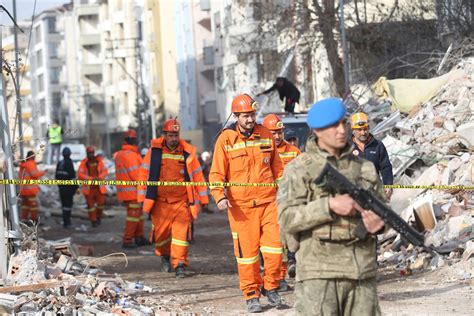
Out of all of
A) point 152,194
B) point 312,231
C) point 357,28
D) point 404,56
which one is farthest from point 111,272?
point 357,28

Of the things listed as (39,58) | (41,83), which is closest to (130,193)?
(41,83)

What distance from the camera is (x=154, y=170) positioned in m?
14.5

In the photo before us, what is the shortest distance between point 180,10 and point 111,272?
5075 cm

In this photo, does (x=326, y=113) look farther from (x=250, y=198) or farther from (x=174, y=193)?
(x=174, y=193)

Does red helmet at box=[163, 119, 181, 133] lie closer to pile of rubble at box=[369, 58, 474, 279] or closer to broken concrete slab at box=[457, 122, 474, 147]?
pile of rubble at box=[369, 58, 474, 279]

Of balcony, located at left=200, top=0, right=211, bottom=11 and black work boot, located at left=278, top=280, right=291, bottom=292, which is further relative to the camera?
balcony, located at left=200, top=0, right=211, bottom=11

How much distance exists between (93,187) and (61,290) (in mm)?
14899

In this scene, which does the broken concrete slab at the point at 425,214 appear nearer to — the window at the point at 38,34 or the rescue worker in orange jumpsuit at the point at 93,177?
the rescue worker in orange jumpsuit at the point at 93,177

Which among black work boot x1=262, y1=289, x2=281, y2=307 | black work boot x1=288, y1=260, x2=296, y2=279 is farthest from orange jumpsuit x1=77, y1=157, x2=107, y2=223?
black work boot x1=262, y1=289, x2=281, y2=307

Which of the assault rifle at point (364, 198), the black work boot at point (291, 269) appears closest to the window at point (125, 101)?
the black work boot at point (291, 269)

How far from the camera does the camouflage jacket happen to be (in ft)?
20.8

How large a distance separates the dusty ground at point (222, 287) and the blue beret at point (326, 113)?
4.42 m

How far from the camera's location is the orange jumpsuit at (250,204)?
431 inches

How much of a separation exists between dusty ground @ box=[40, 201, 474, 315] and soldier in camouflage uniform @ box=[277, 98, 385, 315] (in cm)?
408
